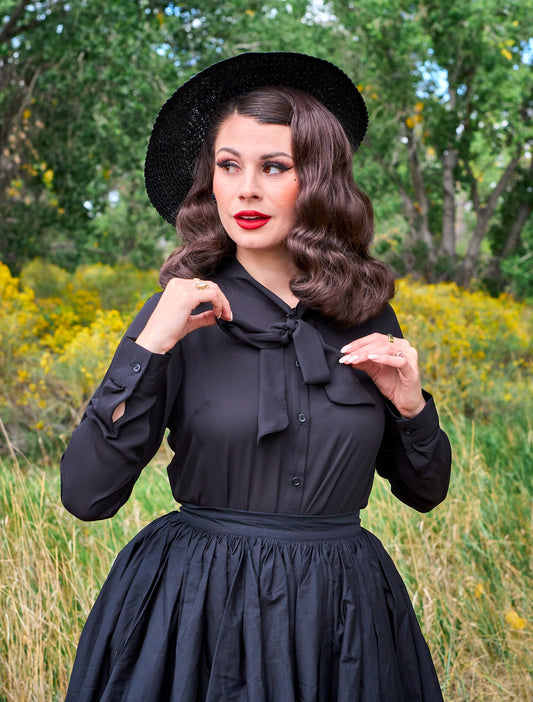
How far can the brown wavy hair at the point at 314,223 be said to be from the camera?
5.86ft

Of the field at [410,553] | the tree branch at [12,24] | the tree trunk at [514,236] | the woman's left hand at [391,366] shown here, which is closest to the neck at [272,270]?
the woman's left hand at [391,366]

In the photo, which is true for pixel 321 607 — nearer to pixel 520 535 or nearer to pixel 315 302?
pixel 315 302

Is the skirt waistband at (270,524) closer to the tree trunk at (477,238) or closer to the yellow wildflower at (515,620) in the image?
the yellow wildflower at (515,620)

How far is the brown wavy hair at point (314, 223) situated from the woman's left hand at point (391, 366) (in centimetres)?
13

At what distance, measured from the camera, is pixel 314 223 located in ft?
5.95

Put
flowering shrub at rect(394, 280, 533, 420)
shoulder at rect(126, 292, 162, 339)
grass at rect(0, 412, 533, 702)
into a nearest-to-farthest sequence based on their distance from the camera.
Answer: shoulder at rect(126, 292, 162, 339) → grass at rect(0, 412, 533, 702) → flowering shrub at rect(394, 280, 533, 420)

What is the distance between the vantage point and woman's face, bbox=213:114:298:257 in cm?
176

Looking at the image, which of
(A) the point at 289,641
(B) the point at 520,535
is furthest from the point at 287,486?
(B) the point at 520,535

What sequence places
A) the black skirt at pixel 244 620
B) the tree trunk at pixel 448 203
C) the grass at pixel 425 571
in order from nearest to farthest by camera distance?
1. the black skirt at pixel 244 620
2. the grass at pixel 425 571
3. the tree trunk at pixel 448 203

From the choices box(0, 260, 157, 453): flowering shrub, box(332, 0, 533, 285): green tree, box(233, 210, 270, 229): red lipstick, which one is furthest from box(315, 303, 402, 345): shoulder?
box(332, 0, 533, 285): green tree

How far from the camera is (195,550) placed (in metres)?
1.66

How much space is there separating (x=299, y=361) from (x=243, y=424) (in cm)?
19

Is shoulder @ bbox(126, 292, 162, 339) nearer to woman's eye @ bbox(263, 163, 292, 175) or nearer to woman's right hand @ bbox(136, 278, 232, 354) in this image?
woman's right hand @ bbox(136, 278, 232, 354)

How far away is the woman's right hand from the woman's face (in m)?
0.23
